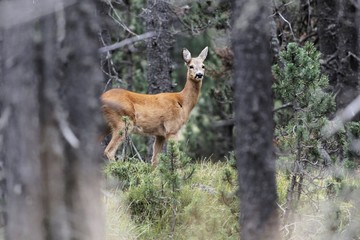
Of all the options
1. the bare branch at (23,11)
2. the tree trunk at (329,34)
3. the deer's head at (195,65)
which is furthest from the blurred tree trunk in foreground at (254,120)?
the tree trunk at (329,34)

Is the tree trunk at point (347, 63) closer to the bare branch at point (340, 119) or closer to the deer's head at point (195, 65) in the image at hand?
the deer's head at point (195, 65)

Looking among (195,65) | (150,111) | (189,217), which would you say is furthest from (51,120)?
(195,65)

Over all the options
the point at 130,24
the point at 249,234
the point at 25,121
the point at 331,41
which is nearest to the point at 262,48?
the point at 249,234

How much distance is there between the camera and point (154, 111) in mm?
13531

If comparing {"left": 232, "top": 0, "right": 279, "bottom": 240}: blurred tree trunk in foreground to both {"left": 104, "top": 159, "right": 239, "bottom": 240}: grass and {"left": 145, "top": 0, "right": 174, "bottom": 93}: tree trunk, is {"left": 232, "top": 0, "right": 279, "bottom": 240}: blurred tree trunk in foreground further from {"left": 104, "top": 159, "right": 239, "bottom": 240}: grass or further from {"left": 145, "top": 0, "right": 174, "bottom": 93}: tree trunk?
{"left": 145, "top": 0, "right": 174, "bottom": 93}: tree trunk

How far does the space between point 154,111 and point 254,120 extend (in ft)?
22.2

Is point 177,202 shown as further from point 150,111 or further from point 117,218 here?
point 150,111

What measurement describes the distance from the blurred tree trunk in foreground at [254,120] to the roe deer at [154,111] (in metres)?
5.72

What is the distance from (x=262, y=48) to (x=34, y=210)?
7.46ft

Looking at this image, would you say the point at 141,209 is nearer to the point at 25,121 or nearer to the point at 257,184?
the point at 257,184

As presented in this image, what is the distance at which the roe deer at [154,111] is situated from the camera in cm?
1291

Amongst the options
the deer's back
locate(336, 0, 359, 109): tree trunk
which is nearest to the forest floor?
the deer's back

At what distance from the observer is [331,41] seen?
50.7 ft

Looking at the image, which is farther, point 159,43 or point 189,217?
point 159,43
